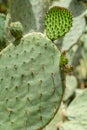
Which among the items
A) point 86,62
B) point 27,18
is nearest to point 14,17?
point 27,18

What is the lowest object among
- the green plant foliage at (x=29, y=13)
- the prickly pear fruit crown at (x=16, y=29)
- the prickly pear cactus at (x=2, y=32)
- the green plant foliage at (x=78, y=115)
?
the green plant foliage at (x=78, y=115)

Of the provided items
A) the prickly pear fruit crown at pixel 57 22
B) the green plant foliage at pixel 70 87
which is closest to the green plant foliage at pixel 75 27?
the prickly pear fruit crown at pixel 57 22

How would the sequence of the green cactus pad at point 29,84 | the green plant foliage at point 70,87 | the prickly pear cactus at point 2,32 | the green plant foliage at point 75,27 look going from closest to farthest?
the green cactus pad at point 29,84 → the prickly pear cactus at point 2,32 → the green plant foliage at point 75,27 → the green plant foliage at point 70,87

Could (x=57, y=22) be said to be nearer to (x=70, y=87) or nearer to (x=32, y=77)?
(x=32, y=77)

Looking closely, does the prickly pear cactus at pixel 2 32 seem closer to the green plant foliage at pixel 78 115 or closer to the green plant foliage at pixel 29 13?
the green plant foliage at pixel 29 13

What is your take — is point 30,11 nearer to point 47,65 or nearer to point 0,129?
point 47,65

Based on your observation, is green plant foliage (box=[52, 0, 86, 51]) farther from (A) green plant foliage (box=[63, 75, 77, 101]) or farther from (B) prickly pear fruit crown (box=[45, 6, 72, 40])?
(A) green plant foliage (box=[63, 75, 77, 101])

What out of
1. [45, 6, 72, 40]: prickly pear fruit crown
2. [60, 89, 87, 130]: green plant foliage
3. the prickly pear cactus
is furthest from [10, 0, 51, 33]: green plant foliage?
[60, 89, 87, 130]: green plant foliage

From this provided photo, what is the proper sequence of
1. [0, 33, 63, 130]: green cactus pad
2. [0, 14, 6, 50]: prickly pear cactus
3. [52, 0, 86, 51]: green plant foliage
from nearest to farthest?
[0, 33, 63, 130]: green cactus pad
[0, 14, 6, 50]: prickly pear cactus
[52, 0, 86, 51]: green plant foliage
